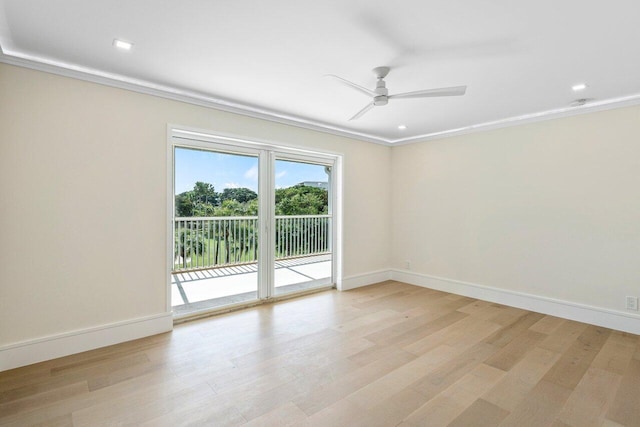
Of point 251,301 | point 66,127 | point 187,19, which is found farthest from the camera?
point 251,301

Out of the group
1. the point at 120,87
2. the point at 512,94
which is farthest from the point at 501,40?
the point at 120,87

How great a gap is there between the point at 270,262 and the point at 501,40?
3.35m

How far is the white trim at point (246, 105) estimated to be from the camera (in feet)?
8.25

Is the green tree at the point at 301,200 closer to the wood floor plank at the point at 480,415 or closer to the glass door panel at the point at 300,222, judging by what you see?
the glass door panel at the point at 300,222

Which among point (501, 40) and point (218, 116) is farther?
point (218, 116)

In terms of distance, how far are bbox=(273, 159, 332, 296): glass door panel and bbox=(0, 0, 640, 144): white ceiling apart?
1276mm

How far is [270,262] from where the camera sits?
13.5 feet

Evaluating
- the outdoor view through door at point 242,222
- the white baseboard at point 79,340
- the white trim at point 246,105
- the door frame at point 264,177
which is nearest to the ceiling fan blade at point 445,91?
the white trim at point 246,105

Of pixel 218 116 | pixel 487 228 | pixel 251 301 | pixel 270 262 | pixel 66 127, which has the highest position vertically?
pixel 218 116

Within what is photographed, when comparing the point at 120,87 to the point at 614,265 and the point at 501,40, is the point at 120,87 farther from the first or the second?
the point at 614,265

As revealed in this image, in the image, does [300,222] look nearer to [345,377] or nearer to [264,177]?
[264,177]

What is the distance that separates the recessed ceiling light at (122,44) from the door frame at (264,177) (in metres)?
0.97

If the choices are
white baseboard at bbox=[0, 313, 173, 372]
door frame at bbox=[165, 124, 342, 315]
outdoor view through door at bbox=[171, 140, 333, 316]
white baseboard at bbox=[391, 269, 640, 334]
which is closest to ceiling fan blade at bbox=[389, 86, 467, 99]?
door frame at bbox=[165, 124, 342, 315]

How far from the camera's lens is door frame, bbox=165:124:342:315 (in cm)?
321
